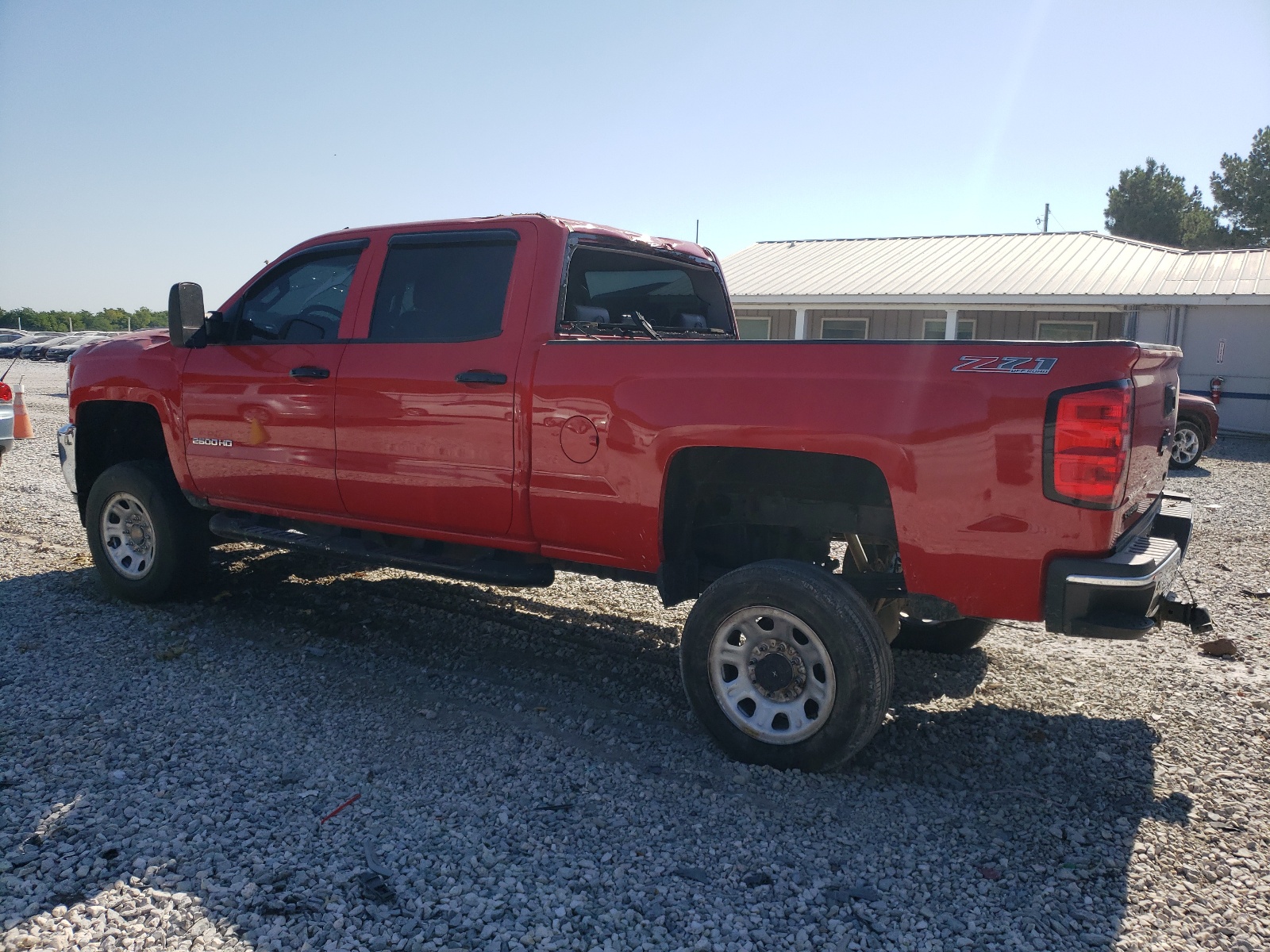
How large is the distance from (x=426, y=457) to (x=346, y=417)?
555 mm

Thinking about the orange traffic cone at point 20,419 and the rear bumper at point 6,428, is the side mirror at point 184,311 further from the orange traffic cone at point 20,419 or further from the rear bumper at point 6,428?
the orange traffic cone at point 20,419

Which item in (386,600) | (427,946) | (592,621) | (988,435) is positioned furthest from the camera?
(386,600)

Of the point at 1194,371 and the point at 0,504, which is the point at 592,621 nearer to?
the point at 0,504

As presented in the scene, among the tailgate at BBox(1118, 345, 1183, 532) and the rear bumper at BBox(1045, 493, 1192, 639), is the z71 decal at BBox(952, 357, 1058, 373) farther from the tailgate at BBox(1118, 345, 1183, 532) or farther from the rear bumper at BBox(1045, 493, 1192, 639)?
the rear bumper at BBox(1045, 493, 1192, 639)

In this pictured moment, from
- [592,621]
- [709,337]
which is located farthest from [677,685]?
[709,337]

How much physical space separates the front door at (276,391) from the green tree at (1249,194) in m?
50.7

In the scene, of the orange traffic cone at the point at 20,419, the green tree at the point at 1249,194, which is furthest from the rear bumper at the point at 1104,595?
the green tree at the point at 1249,194

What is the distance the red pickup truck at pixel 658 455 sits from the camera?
322 cm

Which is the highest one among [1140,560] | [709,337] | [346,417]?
[709,337]

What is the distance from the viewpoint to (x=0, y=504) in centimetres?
848

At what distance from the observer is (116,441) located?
6.07 m

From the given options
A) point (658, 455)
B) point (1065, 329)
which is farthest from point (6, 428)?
point (1065, 329)

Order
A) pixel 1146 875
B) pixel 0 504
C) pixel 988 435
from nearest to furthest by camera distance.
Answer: pixel 1146 875 → pixel 988 435 → pixel 0 504

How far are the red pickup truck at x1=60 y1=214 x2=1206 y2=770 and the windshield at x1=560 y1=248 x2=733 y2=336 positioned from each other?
19mm
